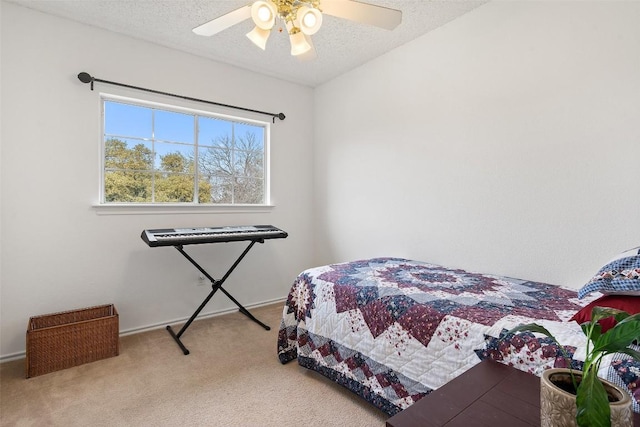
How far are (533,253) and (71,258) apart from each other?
3353mm

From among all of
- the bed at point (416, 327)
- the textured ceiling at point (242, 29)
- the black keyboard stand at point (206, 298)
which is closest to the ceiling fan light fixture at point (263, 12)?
the textured ceiling at point (242, 29)

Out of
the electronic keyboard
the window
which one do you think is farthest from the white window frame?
the electronic keyboard

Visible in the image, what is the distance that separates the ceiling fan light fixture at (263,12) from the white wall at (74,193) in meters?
1.68

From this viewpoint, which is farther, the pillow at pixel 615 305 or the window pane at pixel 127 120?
the window pane at pixel 127 120

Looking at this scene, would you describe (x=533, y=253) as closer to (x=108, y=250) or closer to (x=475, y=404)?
(x=475, y=404)

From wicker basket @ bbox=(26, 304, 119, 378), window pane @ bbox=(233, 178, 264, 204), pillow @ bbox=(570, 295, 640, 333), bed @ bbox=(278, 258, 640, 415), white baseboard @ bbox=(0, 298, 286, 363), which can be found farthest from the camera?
window pane @ bbox=(233, 178, 264, 204)

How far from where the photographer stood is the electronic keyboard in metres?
2.34

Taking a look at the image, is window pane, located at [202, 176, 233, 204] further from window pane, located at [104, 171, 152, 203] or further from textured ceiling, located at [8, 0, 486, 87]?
textured ceiling, located at [8, 0, 486, 87]

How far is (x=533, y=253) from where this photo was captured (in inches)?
81.8

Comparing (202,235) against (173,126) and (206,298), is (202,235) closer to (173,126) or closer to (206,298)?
(206,298)

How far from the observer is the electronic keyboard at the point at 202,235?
2.34 m

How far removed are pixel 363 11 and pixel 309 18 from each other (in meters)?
0.28

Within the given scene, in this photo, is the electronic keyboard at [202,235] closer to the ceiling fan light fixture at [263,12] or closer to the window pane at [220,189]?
the window pane at [220,189]

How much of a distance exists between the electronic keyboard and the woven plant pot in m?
2.26
